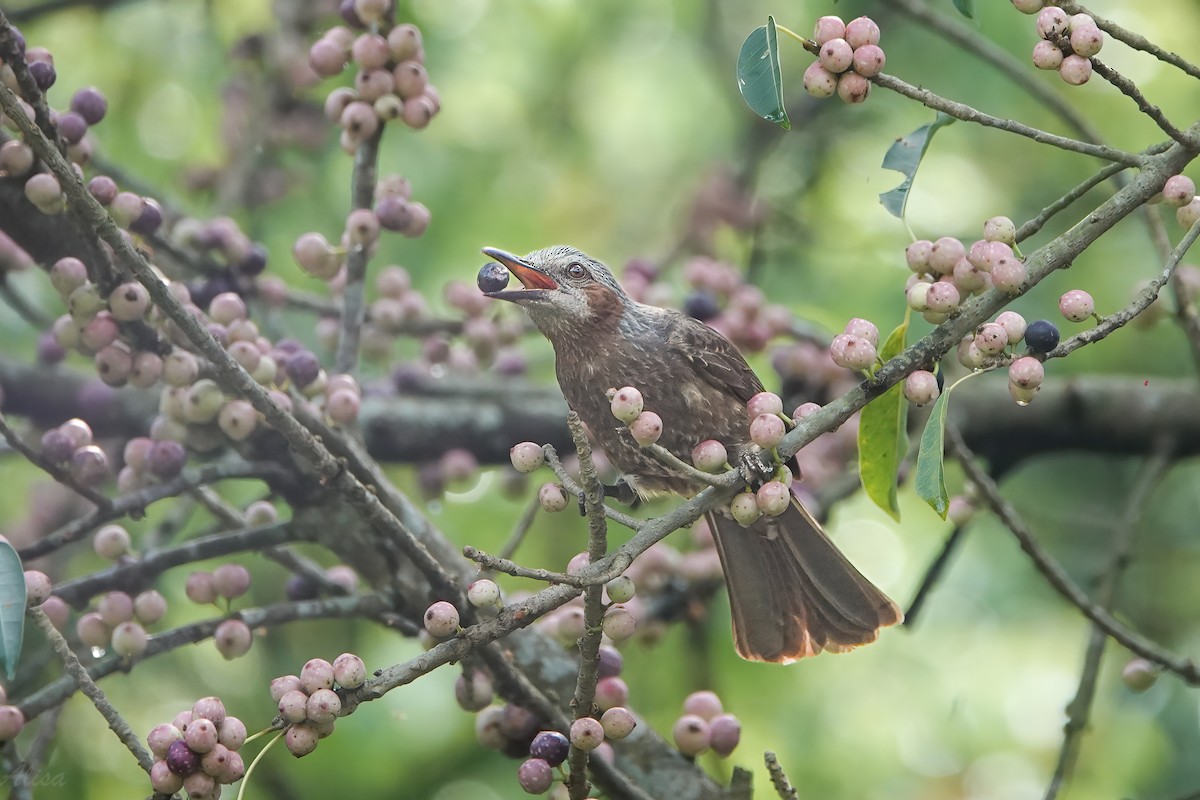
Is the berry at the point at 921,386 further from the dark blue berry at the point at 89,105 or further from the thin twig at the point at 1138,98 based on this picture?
the dark blue berry at the point at 89,105

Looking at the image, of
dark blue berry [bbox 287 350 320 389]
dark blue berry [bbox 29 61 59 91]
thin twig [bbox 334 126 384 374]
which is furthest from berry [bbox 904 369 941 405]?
dark blue berry [bbox 29 61 59 91]

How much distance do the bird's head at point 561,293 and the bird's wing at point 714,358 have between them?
176mm

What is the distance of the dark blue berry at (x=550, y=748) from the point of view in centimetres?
255

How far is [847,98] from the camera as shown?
2.46 m

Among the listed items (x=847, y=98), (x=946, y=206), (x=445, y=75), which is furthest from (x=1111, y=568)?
(x=445, y=75)

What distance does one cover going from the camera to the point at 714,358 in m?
3.46

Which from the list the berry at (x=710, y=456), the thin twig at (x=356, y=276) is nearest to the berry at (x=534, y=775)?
the berry at (x=710, y=456)

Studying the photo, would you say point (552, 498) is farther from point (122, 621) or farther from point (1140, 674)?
point (1140, 674)

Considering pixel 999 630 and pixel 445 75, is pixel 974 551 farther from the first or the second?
pixel 445 75

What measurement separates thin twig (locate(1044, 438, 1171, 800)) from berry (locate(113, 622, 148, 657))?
6.85 feet

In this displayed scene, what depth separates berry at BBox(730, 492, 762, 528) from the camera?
8.04ft

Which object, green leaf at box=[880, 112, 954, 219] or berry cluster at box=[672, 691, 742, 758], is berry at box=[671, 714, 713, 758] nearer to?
berry cluster at box=[672, 691, 742, 758]

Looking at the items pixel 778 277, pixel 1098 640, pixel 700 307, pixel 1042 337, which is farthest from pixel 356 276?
pixel 778 277

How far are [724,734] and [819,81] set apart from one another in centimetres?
154
